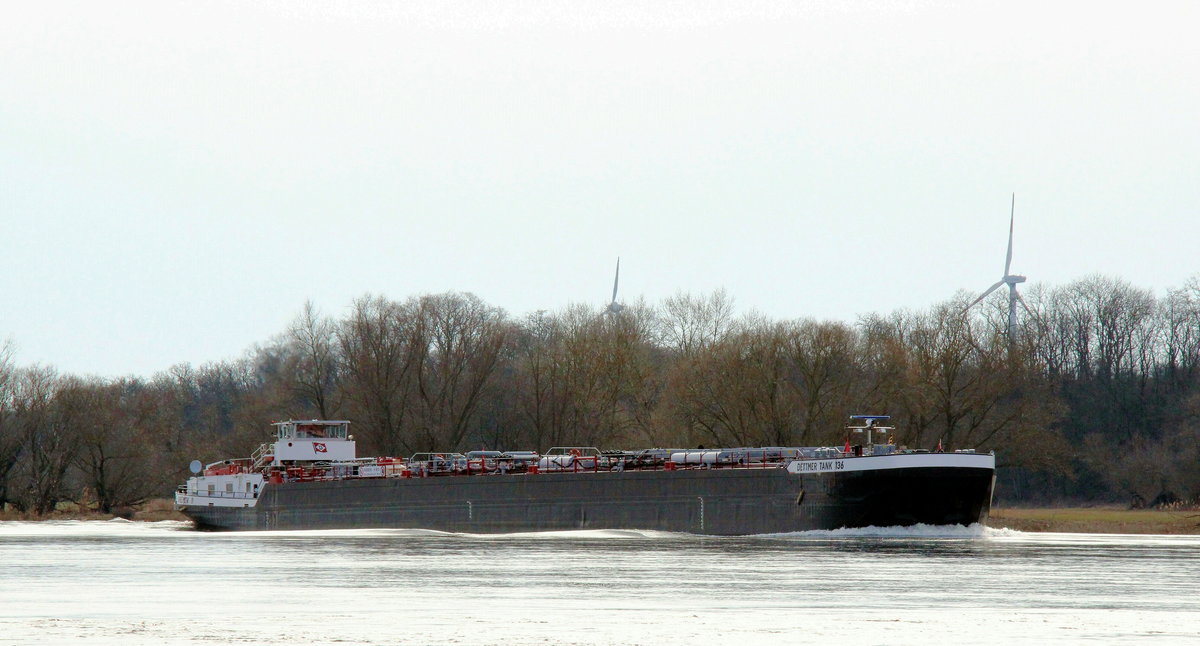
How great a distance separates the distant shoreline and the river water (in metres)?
17.4

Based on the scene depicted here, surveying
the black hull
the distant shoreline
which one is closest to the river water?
the black hull

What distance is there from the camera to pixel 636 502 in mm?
59250

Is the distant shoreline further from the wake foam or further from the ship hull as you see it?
the ship hull

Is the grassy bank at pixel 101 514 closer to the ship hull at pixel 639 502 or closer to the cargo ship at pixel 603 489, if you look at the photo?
the cargo ship at pixel 603 489

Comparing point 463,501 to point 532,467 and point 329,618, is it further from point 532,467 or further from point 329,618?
point 329,618

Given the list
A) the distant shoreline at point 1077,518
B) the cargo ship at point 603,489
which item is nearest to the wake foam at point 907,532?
the cargo ship at point 603,489

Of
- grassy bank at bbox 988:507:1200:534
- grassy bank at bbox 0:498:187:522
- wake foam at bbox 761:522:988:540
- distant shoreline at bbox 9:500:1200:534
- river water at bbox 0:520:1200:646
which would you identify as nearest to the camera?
river water at bbox 0:520:1200:646

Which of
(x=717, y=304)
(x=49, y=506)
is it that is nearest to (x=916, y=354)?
(x=717, y=304)

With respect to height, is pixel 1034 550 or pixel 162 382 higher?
pixel 162 382

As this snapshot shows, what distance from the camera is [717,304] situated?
101938mm

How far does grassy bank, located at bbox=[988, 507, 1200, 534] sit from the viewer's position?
216 feet

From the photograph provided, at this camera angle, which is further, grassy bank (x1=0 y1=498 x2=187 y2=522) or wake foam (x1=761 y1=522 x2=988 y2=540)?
grassy bank (x1=0 y1=498 x2=187 y2=522)

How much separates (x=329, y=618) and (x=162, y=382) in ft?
512

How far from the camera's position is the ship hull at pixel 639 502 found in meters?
52.4
